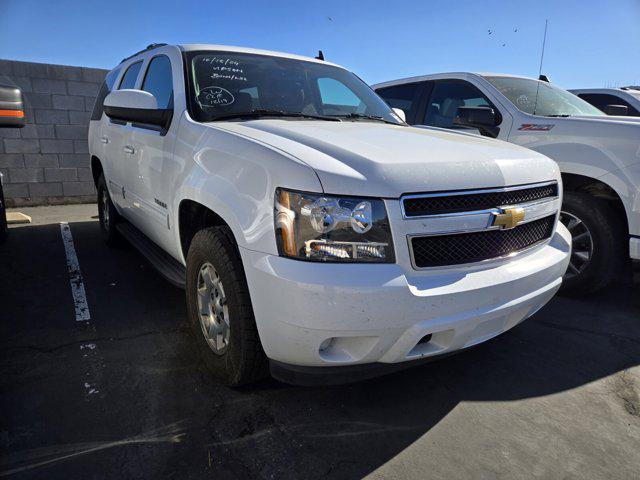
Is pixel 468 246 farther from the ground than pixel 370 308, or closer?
farther from the ground

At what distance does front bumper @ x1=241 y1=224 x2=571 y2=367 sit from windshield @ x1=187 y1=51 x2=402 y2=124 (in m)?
1.27

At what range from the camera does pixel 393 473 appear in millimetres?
1854

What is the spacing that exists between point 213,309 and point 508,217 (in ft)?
5.07

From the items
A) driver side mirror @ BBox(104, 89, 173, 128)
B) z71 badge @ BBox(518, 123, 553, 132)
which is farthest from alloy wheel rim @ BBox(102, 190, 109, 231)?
z71 badge @ BBox(518, 123, 553, 132)

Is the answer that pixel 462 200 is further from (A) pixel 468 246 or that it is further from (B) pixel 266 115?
(B) pixel 266 115

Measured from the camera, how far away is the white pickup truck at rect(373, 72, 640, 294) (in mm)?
3404

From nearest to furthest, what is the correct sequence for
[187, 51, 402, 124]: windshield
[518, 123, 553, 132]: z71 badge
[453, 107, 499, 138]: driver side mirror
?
[187, 51, 402, 124]: windshield < [518, 123, 553, 132]: z71 badge < [453, 107, 499, 138]: driver side mirror

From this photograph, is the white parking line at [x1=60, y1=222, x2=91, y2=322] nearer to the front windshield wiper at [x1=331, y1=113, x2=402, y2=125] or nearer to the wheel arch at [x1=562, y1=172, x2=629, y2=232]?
the front windshield wiper at [x1=331, y1=113, x2=402, y2=125]

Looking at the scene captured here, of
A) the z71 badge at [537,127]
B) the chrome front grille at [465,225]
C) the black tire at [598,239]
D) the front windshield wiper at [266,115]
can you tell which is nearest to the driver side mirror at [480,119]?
the z71 badge at [537,127]

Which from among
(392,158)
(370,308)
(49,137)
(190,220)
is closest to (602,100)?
(392,158)

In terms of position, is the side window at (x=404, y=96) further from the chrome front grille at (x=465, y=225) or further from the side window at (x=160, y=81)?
the chrome front grille at (x=465, y=225)

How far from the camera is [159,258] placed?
3318 mm

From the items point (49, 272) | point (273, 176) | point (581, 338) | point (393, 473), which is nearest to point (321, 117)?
point (273, 176)

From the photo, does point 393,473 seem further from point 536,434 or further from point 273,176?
point 273,176
